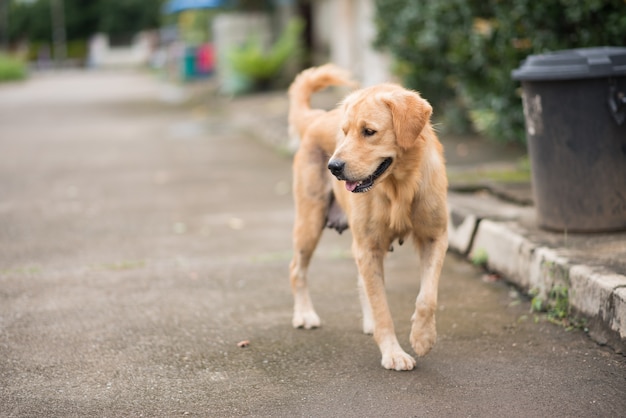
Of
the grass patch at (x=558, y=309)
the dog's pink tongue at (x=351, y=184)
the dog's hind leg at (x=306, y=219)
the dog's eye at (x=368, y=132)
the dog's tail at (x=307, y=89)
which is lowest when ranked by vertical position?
the grass patch at (x=558, y=309)

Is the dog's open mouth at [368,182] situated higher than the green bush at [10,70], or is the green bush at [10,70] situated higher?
the green bush at [10,70]

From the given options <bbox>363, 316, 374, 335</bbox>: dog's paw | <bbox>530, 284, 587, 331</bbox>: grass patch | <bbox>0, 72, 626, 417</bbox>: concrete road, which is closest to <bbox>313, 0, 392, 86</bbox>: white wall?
<bbox>0, 72, 626, 417</bbox>: concrete road

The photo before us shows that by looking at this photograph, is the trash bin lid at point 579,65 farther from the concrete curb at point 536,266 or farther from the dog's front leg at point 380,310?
the dog's front leg at point 380,310

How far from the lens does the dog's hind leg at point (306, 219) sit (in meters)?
5.05

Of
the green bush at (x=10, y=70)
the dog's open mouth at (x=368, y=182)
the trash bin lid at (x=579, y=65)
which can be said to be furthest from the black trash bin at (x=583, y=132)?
the green bush at (x=10, y=70)

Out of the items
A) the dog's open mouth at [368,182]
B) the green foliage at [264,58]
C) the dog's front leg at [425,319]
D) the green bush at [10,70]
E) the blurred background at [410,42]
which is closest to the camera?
the dog's open mouth at [368,182]

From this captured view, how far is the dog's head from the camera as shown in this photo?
13.3 feet

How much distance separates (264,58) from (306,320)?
17.7 metres

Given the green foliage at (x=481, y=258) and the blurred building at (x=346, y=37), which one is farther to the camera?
the blurred building at (x=346, y=37)

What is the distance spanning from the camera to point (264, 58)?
72.6 feet

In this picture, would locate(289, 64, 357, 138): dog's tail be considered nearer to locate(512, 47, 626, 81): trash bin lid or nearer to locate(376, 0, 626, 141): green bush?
locate(512, 47, 626, 81): trash bin lid

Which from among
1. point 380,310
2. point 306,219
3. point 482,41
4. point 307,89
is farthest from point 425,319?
point 482,41

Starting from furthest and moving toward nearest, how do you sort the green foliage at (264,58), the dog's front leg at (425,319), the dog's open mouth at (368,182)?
1. the green foliage at (264,58)
2. the dog's front leg at (425,319)
3. the dog's open mouth at (368,182)

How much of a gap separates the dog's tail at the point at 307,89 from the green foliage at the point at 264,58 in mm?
16633
